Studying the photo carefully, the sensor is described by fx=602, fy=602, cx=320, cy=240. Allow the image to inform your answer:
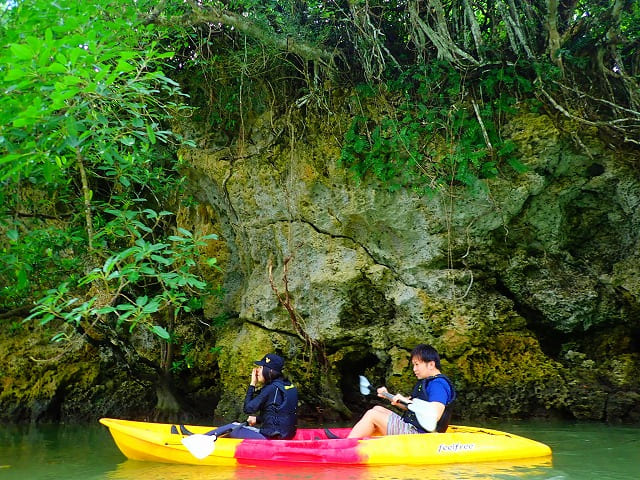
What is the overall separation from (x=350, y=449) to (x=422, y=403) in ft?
2.28

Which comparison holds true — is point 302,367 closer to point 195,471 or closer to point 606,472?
point 195,471

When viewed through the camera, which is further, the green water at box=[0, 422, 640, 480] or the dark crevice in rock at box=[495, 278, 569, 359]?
the dark crevice in rock at box=[495, 278, 569, 359]

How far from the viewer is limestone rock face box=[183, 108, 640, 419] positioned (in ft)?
22.5

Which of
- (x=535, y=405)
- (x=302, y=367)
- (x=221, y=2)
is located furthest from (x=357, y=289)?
(x=221, y=2)

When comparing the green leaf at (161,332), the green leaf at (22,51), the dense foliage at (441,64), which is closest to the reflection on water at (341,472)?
the green leaf at (161,332)

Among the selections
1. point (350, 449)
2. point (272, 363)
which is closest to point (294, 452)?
point (350, 449)

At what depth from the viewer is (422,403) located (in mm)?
4867

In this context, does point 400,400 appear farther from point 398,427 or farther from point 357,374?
point 357,374

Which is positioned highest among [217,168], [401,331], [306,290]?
[217,168]

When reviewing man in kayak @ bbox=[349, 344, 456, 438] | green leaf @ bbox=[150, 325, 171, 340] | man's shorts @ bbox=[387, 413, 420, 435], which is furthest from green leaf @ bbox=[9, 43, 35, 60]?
man's shorts @ bbox=[387, 413, 420, 435]

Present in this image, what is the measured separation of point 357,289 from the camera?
742cm

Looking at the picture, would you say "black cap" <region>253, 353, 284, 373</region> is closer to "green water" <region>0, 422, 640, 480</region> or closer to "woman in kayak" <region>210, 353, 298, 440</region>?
"woman in kayak" <region>210, 353, 298, 440</region>

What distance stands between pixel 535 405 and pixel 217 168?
16.5ft

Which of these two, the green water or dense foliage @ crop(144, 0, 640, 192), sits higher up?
dense foliage @ crop(144, 0, 640, 192)
